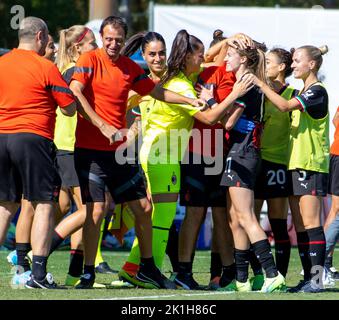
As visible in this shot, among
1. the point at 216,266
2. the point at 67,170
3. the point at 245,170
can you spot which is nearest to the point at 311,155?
the point at 245,170

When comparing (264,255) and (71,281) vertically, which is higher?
(264,255)

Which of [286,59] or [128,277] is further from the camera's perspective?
[286,59]

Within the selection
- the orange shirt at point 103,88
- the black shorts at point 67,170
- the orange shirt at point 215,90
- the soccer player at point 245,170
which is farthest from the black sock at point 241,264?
the black shorts at point 67,170

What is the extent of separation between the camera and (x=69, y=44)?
10375mm

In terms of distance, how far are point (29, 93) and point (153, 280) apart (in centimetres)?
197

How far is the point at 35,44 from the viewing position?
8617 mm

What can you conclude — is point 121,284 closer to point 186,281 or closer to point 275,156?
point 186,281

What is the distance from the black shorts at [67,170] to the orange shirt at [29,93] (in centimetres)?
183

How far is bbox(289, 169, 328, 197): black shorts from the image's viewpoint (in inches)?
354

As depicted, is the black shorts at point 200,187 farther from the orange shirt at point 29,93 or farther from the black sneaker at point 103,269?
the black sneaker at point 103,269

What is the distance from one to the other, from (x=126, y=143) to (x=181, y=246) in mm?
1066

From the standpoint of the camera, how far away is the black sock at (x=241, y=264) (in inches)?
353

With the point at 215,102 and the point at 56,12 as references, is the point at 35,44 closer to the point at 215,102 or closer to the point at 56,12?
the point at 215,102
